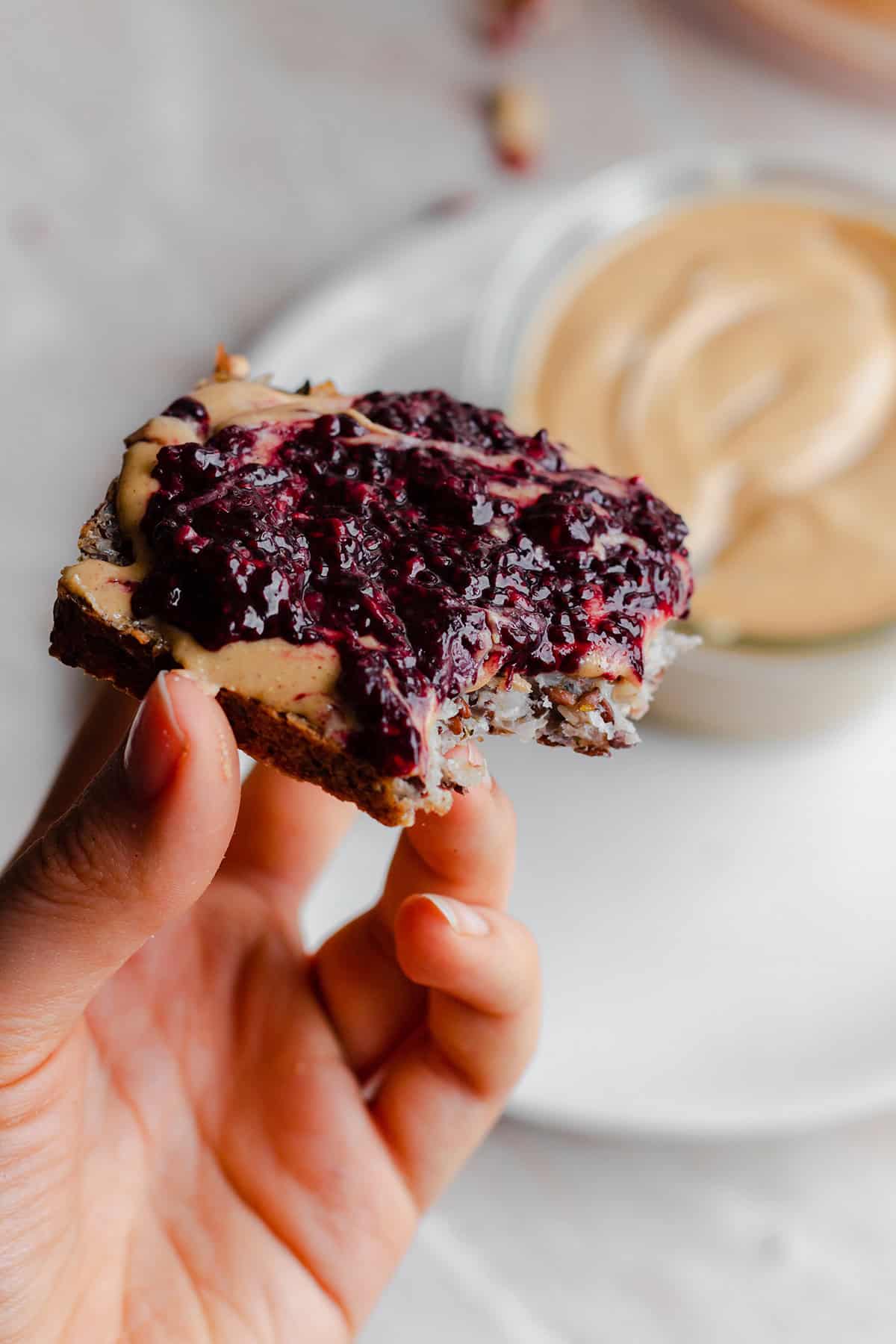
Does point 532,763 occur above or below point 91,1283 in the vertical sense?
above

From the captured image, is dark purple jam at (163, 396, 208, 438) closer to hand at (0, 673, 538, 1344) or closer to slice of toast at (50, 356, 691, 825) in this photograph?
slice of toast at (50, 356, 691, 825)

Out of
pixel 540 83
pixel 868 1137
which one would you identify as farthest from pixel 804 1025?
pixel 540 83

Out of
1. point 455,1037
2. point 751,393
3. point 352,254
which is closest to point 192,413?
point 455,1037

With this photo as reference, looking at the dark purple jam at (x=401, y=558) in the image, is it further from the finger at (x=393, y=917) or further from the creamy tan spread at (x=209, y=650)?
the finger at (x=393, y=917)

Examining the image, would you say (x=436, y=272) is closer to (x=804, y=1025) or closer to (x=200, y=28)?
(x=200, y=28)

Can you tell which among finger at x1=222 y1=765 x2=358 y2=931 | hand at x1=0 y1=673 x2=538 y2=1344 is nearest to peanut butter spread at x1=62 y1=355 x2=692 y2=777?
hand at x1=0 y1=673 x2=538 y2=1344

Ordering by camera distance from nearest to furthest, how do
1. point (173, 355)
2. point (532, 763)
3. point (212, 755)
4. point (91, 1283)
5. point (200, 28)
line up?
point (212, 755) → point (91, 1283) → point (532, 763) → point (173, 355) → point (200, 28)
